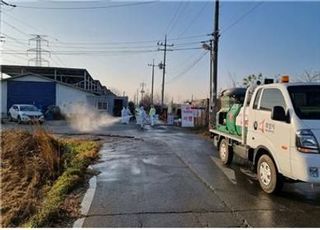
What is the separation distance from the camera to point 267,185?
7.34m

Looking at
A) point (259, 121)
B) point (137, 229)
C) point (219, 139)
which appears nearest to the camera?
point (137, 229)

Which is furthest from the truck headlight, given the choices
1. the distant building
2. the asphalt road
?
the distant building

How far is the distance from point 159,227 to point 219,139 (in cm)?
647

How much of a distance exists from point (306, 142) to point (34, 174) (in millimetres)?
6281

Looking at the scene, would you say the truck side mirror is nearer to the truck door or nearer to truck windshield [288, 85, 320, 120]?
the truck door

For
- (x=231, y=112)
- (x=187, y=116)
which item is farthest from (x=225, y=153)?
(x=187, y=116)

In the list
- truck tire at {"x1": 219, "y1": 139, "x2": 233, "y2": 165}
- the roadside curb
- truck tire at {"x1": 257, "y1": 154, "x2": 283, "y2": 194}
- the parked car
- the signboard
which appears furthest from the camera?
the parked car

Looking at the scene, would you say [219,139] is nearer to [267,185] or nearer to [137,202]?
[267,185]

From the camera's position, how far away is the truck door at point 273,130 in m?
6.64

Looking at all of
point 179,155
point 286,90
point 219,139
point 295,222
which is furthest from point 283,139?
point 179,155

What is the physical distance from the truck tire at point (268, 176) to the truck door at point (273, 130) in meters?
0.20

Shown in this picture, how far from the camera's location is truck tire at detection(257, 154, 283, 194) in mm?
7079

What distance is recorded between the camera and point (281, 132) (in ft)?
22.3

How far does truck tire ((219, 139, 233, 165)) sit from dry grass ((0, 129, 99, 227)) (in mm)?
3773
